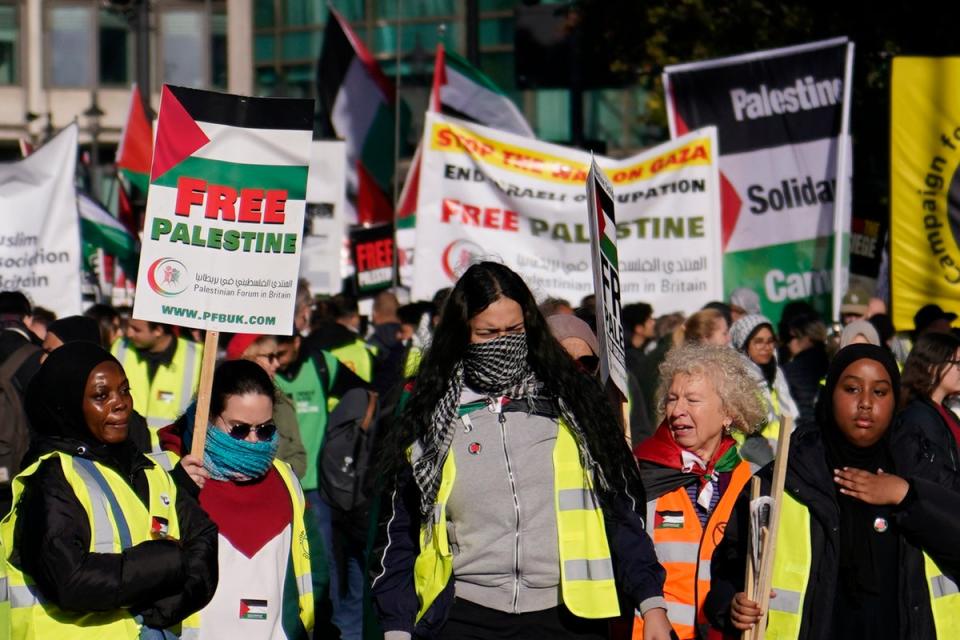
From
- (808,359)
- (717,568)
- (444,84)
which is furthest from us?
(444,84)

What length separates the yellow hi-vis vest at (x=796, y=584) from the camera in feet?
Result: 14.9

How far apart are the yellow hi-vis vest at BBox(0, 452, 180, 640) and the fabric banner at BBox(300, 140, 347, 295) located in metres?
12.0

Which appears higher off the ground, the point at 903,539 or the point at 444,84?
the point at 444,84

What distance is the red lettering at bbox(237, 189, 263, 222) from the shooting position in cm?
588

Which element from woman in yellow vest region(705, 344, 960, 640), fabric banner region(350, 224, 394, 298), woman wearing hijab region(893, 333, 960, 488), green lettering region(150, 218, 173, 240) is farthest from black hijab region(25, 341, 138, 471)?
fabric banner region(350, 224, 394, 298)

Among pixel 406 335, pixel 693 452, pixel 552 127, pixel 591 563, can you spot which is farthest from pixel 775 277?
pixel 552 127

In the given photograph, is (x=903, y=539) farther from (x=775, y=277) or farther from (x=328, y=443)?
(x=775, y=277)

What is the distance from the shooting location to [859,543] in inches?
179

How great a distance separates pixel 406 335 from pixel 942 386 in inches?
210

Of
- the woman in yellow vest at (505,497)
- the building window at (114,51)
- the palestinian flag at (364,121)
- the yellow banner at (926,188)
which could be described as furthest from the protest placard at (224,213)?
the building window at (114,51)

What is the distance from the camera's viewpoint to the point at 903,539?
14.8 feet

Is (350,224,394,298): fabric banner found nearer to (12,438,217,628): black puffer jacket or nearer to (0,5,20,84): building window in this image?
(12,438,217,628): black puffer jacket

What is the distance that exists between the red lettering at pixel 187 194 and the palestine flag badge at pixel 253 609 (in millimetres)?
1384

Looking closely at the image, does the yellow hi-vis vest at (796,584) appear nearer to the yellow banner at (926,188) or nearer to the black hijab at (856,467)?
the black hijab at (856,467)
